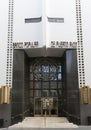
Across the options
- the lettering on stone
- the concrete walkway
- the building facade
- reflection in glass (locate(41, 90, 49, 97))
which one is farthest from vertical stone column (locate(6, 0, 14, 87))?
reflection in glass (locate(41, 90, 49, 97))

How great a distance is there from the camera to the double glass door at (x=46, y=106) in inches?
1009

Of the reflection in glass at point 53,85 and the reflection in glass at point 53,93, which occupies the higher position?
the reflection in glass at point 53,85

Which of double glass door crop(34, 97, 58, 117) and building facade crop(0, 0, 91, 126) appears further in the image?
double glass door crop(34, 97, 58, 117)

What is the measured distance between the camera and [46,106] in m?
25.9

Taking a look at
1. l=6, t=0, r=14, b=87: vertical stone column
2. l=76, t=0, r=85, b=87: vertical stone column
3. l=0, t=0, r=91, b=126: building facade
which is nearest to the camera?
l=76, t=0, r=85, b=87: vertical stone column

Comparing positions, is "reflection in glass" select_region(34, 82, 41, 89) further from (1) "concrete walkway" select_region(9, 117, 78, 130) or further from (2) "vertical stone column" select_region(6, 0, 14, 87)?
(2) "vertical stone column" select_region(6, 0, 14, 87)

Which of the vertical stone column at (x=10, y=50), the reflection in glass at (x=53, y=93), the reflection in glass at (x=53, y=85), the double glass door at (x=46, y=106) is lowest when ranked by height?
the double glass door at (x=46, y=106)

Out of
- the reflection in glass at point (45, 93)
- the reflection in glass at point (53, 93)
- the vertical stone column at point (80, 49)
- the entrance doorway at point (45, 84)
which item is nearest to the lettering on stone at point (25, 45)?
the entrance doorway at point (45, 84)

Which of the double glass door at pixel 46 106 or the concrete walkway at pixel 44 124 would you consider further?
the double glass door at pixel 46 106

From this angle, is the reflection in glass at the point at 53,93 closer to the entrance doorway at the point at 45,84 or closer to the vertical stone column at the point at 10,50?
the entrance doorway at the point at 45,84

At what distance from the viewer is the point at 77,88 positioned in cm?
2175

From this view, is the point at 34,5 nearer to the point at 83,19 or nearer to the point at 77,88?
the point at 83,19

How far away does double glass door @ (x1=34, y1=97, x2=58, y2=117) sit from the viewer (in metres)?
25.6

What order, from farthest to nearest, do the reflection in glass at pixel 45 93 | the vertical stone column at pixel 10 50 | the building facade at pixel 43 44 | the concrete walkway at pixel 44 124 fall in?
the reflection in glass at pixel 45 93 → the vertical stone column at pixel 10 50 → the building facade at pixel 43 44 → the concrete walkway at pixel 44 124
